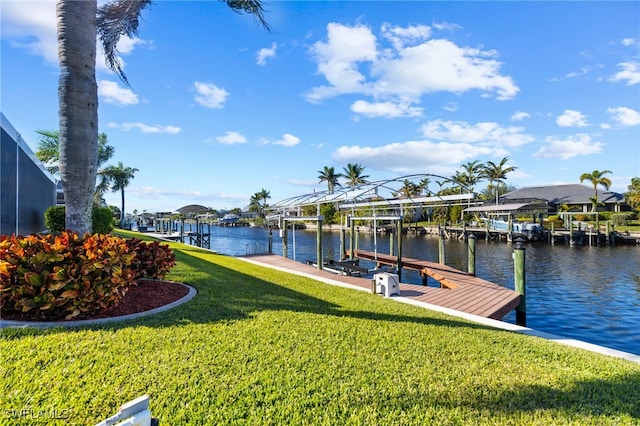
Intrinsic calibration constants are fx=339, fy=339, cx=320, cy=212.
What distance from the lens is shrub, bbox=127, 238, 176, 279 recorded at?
736 centimetres

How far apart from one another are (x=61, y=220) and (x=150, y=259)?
8928 millimetres

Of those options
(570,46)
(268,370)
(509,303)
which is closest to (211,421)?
(268,370)

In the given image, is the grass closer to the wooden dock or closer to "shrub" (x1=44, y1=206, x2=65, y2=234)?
the wooden dock

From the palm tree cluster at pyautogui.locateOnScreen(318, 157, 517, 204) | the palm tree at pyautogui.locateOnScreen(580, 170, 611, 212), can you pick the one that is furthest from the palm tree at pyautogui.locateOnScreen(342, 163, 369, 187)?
the palm tree at pyautogui.locateOnScreen(580, 170, 611, 212)

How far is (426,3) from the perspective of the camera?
11.8 meters

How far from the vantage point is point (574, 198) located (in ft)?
167

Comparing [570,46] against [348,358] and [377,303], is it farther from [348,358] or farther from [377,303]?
[348,358]

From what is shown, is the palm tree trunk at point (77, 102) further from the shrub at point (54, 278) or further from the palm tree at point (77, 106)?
the shrub at point (54, 278)

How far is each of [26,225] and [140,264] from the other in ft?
23.8

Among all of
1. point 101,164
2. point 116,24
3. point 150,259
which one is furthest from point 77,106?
point 101,164

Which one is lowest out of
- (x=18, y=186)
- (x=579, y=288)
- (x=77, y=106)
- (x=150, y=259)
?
(x=579, y=288)

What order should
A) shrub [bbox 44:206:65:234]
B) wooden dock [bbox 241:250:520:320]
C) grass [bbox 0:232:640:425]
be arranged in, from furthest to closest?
shrub [bbox 44:206:65:234] → wooden dock [bbox 241:250:520:320] → grass [bbox 0:232:640:425]

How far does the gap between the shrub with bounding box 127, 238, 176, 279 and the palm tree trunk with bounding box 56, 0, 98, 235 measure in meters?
1.40

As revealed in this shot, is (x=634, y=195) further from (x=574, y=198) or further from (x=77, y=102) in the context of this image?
(x=77, y=102)
